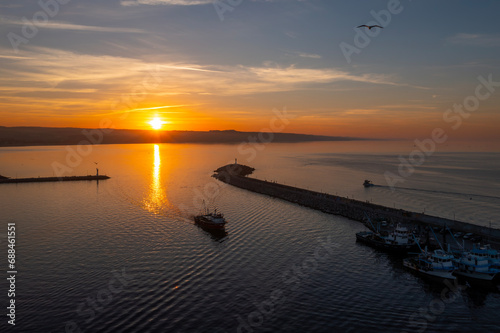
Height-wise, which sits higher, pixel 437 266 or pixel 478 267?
pixel 478 267

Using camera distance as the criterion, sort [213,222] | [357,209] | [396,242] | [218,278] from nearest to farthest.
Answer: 1. [218,278]
2. [396,242]
3. [213,222]
4. [357,209]

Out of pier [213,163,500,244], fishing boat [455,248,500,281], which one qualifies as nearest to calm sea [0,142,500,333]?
fishing boat [455,248,500,281]

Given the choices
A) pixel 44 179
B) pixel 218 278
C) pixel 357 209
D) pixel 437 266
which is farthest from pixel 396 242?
pixel 44 179

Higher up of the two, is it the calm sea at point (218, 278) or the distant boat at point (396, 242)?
the distant boat at point (396, 242)

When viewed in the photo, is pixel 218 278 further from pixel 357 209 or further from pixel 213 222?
pixel 357 209

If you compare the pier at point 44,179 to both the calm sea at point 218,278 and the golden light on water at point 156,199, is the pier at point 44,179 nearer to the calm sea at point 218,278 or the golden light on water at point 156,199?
the golden light on water at point 156,199

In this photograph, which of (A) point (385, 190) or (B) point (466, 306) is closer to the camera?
(B) point (466, 306)

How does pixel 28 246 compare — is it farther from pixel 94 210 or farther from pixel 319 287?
pixel 319 287

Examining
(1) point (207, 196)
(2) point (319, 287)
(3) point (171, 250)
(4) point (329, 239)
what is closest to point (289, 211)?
(4) point (329, 239)

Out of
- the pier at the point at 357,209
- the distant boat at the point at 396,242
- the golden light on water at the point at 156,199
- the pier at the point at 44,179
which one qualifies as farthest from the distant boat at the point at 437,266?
the pier at the point at 44,179
